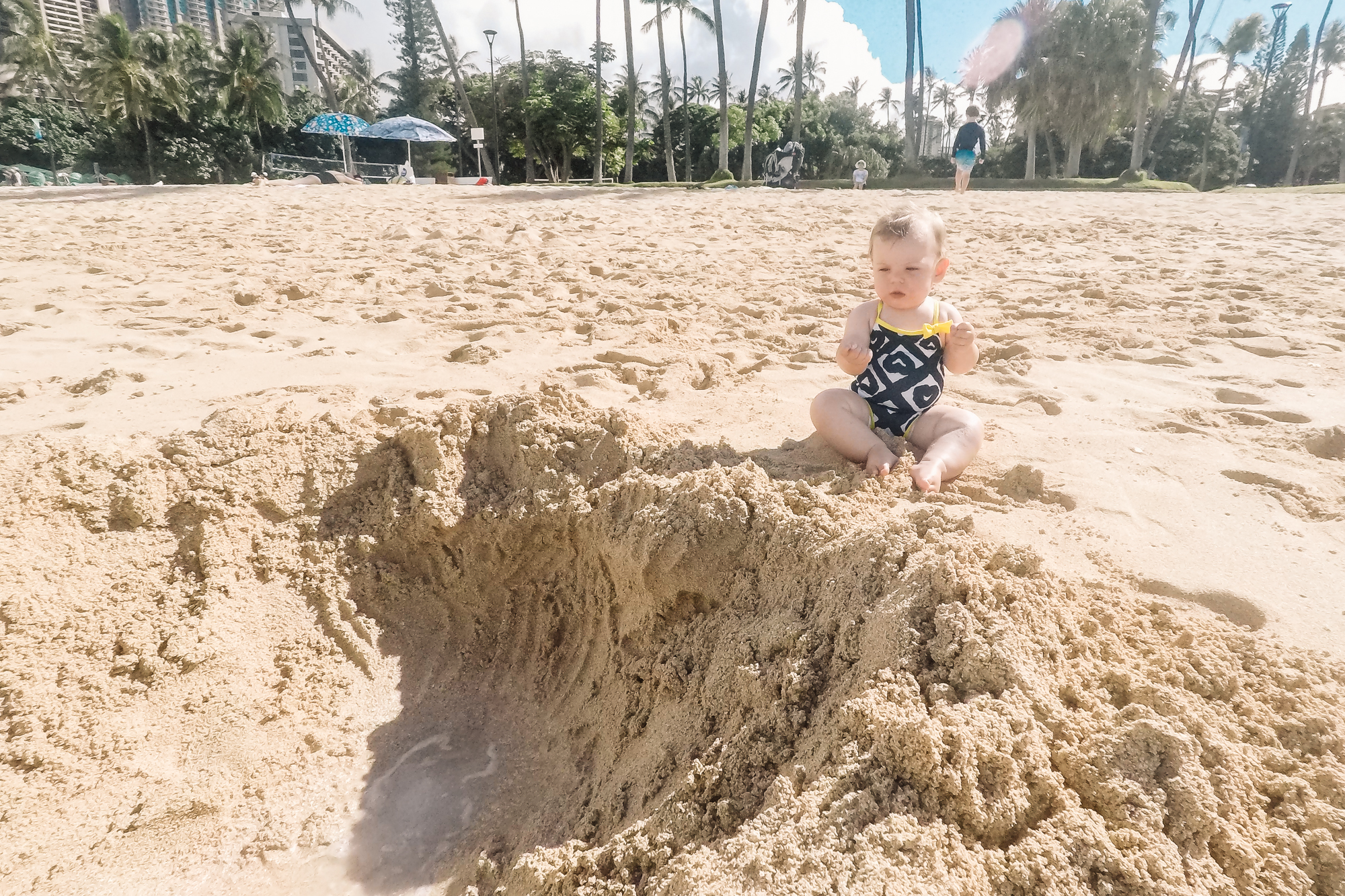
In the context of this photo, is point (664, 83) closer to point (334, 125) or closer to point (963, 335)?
point (334, 125)

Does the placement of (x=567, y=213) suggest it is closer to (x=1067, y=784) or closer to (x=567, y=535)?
(x=567, y=535)

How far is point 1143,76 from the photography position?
67.5 feet

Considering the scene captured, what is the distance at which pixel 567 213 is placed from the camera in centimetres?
694

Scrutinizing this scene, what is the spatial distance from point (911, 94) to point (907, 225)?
19.7m

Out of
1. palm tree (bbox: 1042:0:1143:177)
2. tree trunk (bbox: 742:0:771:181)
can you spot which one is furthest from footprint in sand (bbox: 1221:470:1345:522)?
palm tree (bbox: 1042:0:1143:177)

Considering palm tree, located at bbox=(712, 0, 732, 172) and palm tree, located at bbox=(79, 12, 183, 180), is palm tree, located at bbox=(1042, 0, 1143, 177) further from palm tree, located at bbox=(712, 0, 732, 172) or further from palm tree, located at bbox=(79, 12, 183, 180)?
palm tree, located at bbox=(79, 12, 183, 180)

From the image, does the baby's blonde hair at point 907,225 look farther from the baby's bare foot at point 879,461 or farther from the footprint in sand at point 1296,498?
the footprint in sand at point 1296,498

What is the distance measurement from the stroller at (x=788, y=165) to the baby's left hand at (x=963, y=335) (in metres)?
10.2

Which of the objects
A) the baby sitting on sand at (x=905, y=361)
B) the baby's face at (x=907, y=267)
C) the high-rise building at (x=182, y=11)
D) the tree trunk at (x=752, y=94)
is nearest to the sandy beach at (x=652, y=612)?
the baby sitting on sand at (x=905, y=361)

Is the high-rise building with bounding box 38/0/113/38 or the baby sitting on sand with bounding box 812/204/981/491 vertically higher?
the high-rise building with bounding box 38/0/113/38

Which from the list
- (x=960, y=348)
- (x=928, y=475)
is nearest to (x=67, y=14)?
(x=960, y=348)

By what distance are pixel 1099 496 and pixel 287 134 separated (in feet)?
114

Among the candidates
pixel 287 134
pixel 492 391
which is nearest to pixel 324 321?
pixel 492 391

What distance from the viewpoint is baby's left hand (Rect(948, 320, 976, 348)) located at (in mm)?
2271
